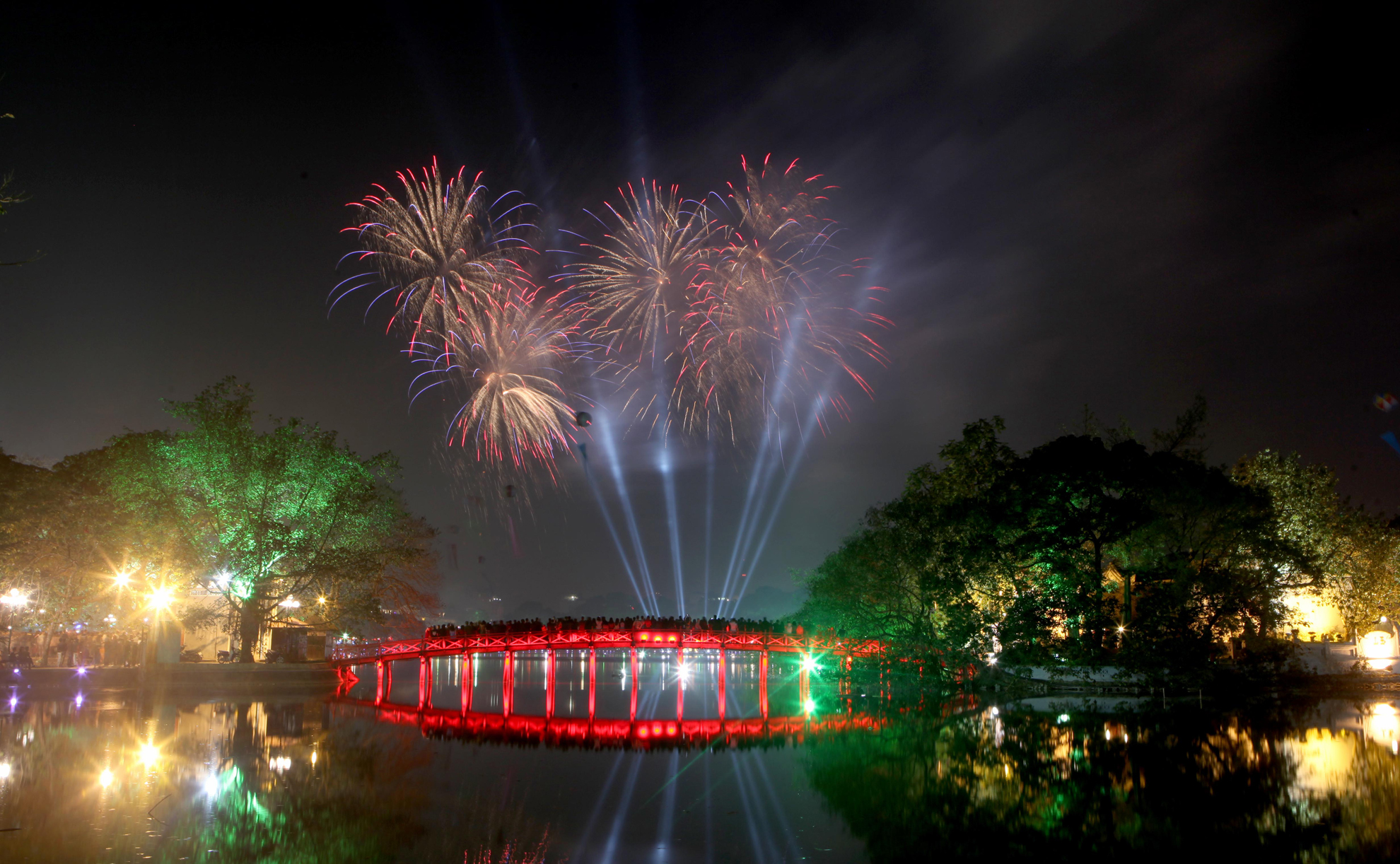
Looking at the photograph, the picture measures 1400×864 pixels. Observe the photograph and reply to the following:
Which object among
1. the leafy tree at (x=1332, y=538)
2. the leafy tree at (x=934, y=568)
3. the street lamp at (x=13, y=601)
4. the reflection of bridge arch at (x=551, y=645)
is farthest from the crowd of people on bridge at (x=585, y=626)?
the leafy tree at (x=1332, y=538)

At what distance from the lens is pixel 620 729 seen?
25.6m

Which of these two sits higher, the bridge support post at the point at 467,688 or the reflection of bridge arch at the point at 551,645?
the reflection of bridge arch at the point at 551,645

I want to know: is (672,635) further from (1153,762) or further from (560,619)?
(1153,762)

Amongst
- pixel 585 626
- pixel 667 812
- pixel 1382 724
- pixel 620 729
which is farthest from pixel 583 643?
pixel 1382 724

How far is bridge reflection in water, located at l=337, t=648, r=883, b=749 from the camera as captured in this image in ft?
79.0

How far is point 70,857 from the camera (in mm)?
9930

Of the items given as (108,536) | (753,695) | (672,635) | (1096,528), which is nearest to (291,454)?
(108,536)

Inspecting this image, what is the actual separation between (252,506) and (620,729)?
2275 cm

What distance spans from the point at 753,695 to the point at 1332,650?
26636mm

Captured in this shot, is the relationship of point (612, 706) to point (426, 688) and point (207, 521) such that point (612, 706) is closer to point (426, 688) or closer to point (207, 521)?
point (426, 688)

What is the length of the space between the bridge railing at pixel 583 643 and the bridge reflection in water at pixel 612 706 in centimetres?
84

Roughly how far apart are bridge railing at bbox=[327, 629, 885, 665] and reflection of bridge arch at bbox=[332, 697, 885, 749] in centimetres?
867

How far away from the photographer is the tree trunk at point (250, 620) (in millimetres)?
37531

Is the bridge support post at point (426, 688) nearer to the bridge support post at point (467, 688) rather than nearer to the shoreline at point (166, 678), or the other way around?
the bridge support post at point (467, 688)
